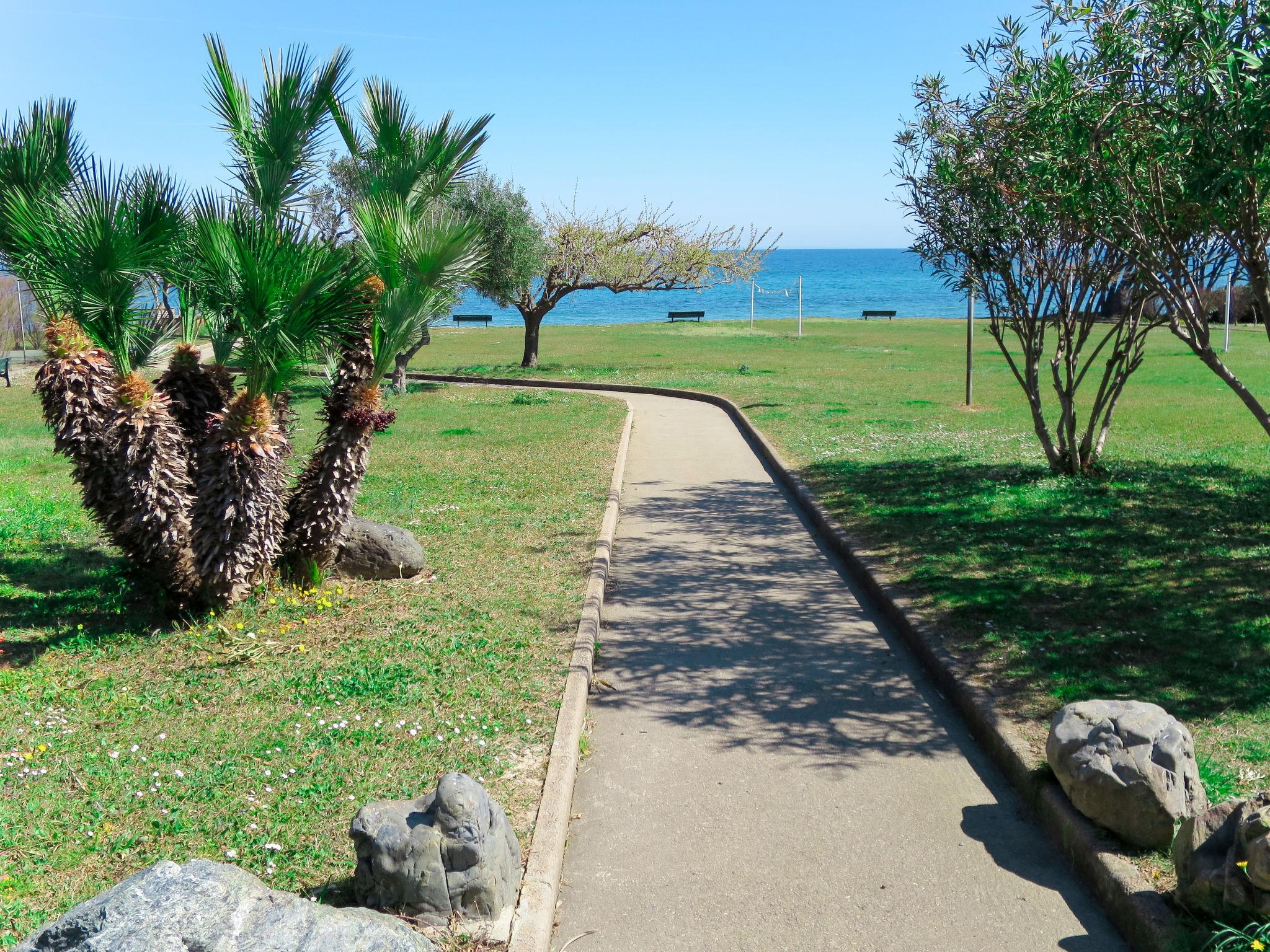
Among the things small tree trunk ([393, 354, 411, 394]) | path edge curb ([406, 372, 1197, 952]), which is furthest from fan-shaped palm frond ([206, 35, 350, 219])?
small tree trunk ([393, 354, 411, 394])

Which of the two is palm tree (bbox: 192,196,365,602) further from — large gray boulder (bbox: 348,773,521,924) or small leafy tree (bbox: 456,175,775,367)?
small leafy tree (bbox: 456,175,775,367)

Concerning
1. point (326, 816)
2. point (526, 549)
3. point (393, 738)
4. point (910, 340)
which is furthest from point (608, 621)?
point (910, 340)

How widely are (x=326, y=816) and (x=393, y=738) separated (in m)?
0.84

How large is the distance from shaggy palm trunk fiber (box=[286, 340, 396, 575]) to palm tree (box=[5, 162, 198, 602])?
0.92 metres

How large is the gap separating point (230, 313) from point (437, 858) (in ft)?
16.2

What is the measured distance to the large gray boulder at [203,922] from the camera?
110 inches

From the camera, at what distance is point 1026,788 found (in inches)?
202

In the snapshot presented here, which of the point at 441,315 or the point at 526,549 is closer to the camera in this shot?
the point at 441,315

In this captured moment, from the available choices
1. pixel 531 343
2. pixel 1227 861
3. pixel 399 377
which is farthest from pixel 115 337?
pixel 531 343

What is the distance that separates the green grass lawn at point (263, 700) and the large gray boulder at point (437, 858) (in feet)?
1.33

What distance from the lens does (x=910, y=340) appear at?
39.9 m

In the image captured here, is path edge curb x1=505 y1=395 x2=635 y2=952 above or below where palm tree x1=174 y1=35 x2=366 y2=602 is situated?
below

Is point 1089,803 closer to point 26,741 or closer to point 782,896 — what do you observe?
point 782,896

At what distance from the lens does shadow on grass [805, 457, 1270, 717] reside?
6.25 metres
